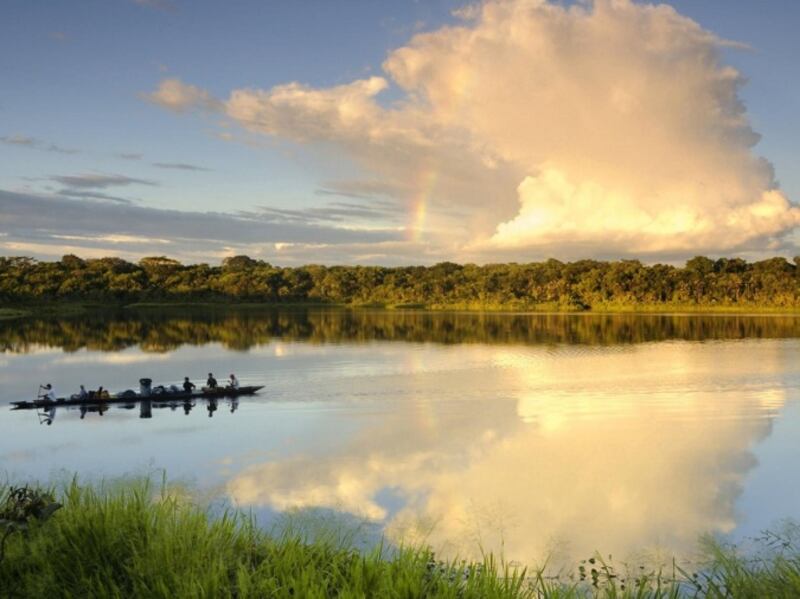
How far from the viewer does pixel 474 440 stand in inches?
711

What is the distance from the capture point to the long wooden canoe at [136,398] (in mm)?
22844

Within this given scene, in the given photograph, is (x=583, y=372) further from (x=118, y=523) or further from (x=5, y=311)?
(x=5, y=311)

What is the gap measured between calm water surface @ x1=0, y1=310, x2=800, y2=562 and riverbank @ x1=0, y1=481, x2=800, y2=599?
367 cm

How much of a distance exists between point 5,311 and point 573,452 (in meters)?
89.1

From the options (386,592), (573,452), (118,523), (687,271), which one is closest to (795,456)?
(573,452)

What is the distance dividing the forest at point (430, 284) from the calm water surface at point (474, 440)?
184 ft

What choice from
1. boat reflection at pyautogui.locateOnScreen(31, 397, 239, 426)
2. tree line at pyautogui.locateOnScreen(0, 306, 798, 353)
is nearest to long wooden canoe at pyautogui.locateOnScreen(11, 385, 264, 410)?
boat reflection at pyautogui.locateOnScreen(31, 397, 239, 426)

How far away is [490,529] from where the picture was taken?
11000 millimetres

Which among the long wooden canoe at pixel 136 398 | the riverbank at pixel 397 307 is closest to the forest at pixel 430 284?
the riverbank at pixel 397 307

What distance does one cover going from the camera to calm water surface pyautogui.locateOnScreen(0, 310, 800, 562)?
11.7 metres

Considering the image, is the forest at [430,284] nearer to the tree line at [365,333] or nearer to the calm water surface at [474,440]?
the tree line at [365,333]

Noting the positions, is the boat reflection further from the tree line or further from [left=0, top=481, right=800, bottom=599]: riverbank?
the tree line

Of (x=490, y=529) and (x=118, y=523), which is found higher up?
(x=118, y=523)

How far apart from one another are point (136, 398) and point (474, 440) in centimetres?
1250
